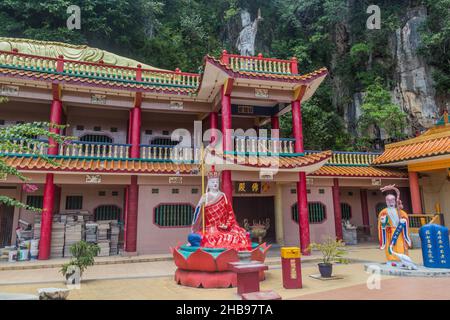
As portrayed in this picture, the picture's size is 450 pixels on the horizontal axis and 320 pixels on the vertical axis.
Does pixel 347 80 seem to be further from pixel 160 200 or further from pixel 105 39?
pixel 105 39

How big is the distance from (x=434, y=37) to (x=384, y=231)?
1587 centimetres

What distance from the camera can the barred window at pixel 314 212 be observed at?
1333 cm

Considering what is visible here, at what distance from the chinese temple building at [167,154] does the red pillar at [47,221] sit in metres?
0.03

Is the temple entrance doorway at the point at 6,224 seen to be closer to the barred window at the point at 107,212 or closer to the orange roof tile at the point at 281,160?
the barred window at the point at 107,212

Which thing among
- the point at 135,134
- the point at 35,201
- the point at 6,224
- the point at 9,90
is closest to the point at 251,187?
the point at 135,134

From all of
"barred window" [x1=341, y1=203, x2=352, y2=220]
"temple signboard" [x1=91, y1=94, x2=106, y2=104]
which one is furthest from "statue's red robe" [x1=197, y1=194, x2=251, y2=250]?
"barred window" [x1=341, y1=203, x2=352, y2=220]

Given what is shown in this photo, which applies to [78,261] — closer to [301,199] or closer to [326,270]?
[326,270]

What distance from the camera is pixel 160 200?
12180 millimetres

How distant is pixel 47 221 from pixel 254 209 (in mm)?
9215

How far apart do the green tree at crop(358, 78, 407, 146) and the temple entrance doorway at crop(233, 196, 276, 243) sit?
852cm

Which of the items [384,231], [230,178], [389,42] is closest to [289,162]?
[230,178]

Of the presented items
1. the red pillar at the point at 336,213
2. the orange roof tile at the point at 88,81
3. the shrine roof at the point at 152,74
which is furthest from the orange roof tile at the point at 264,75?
the red pillar at the point at 336,213

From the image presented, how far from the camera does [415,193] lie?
14.0 meters
